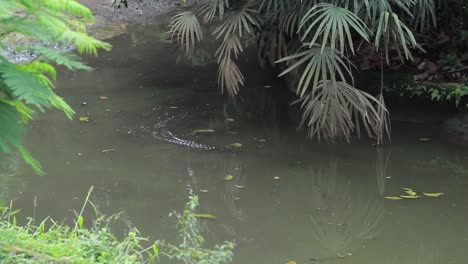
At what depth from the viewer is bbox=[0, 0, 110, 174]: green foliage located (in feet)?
5.31

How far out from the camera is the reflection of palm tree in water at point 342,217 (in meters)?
3.85

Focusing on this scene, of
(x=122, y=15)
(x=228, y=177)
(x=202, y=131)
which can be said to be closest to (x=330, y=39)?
(x=202, y=131)

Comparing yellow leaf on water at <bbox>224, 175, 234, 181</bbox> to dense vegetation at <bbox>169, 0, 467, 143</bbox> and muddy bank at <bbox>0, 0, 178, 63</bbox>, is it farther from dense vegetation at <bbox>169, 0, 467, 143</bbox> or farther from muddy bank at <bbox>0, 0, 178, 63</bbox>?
muddy bank at <bbox>0, 0, 178, 63</bbox>

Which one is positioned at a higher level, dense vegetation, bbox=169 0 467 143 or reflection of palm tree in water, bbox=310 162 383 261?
dense vegetation, bbox=169 0 467 143

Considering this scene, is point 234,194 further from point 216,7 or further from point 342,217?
point 216,7

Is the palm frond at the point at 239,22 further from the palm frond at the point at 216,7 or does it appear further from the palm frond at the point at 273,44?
the palm frond at the point at 273,44

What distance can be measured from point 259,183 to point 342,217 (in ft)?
2.21

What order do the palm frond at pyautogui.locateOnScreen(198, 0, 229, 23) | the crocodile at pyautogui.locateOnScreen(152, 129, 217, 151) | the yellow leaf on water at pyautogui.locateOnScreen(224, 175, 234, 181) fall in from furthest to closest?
the palm frond at pyautogui.locateOnScreen(198, 0, 229, 23) → the crocodile at pyautogui.locateOnScreen(152, 129, 217, 151) → the yellow leaf on water at pyautogui.locateOnScreen(224, 175, 234, 181)

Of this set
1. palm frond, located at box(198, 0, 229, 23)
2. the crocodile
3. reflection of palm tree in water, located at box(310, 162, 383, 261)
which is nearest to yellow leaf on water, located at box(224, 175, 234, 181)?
the crocodile

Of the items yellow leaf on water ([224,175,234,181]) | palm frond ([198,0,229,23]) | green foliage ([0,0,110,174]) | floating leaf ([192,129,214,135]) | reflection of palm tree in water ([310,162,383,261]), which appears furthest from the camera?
floating leaf ([192,129,214,135])

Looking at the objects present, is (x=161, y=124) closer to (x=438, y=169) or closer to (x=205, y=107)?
(x=205, y=107)

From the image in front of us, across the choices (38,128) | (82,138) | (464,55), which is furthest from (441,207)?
(38,128)

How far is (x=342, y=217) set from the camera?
4.17m

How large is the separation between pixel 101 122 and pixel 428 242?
303cm
